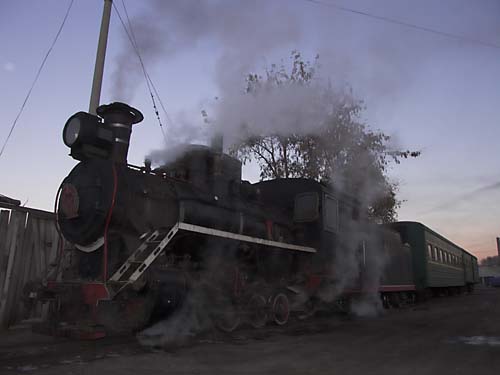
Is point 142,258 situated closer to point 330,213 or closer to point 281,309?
point 281,309

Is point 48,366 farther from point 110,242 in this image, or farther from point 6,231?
point 6,231

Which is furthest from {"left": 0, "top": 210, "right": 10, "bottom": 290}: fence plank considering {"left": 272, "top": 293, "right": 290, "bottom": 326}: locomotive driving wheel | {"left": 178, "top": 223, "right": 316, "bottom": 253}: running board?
{"left": 272, "top": 293, "right": 290, "bottom": 326}: locomotive driving wheel

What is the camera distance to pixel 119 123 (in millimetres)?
7082

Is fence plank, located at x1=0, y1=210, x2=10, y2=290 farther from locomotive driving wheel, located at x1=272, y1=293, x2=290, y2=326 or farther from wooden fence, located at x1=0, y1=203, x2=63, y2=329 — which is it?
locomotive driving wheel, located at x1=272, y1=293, x2=290, y2=326

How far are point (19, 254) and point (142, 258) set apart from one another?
328cm

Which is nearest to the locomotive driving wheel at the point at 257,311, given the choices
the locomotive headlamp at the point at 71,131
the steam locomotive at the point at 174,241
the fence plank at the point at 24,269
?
the steam locomotive at the point at 174,241

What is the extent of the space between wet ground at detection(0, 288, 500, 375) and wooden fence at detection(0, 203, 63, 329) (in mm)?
390

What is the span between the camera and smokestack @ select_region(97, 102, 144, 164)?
6980mm

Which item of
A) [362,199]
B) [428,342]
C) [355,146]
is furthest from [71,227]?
[355,146]

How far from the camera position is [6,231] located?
318 inches

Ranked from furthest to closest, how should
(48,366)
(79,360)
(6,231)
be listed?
(6,231)
(79,360)
(48,366)

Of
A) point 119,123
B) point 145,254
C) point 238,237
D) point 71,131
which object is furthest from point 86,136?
point 238,237

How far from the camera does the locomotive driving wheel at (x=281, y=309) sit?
30.1 ft

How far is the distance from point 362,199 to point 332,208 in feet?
8.48
